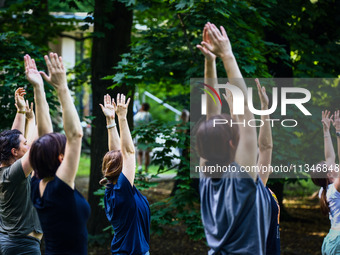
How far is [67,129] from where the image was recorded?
104 inches

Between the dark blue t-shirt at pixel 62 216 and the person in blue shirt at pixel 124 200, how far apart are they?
24.3 inches

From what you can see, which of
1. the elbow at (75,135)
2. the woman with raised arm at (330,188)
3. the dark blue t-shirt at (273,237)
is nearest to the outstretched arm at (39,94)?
the elbow at (75,135)

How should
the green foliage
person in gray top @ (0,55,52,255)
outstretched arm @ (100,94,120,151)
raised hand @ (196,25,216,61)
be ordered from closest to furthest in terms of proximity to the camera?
raised hand @ (196,25,216,61) → person in gray top @ (0,55,52,255) → outstretched arm @ (100,94,120,151) → the green foliage

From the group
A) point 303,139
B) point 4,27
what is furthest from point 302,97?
point 4,27

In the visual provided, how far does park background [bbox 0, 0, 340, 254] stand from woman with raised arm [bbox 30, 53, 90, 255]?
3084 mm

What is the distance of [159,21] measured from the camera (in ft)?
28.6

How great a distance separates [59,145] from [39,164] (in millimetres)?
170

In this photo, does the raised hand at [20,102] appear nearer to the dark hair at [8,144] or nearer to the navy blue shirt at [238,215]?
the dark hair at [8,144]

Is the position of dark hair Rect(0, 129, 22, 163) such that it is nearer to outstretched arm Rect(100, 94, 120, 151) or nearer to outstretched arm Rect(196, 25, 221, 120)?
outstretched arm Rect(100, 94, 120, 151)

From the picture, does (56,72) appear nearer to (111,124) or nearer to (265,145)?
(111,124)

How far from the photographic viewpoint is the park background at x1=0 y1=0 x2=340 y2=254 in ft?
19.7

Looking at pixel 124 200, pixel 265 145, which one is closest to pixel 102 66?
pixel 124 200

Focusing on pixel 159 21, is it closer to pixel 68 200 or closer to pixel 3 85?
pixel 3 85

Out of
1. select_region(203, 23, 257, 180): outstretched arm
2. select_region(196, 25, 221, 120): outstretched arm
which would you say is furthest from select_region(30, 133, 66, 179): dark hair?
select_region(203, 23, 257, 180): outstretched arm
